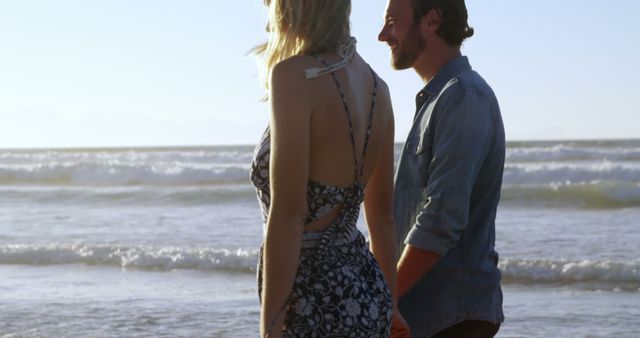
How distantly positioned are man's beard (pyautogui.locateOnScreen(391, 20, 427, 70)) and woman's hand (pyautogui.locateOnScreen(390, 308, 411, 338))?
24.9 inches

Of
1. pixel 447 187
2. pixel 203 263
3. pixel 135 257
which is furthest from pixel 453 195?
pixel 135 257

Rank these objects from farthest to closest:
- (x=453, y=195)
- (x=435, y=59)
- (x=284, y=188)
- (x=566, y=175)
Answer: (x=566, y=175), (x=435, y=59), (x=453, y=195), (x=284, y=188)

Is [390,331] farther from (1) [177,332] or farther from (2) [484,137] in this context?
(1) [177,332]

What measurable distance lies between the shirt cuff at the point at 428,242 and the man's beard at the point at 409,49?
44cm

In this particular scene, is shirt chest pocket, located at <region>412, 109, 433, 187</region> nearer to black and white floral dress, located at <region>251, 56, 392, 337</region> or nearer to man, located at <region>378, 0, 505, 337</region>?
man, located at <region>378, 0, 505, 337</region>

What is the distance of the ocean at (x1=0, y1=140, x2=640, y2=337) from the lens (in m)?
7.49

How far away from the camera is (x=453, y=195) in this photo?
253cm

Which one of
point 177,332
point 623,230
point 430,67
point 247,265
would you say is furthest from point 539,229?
point 430,67

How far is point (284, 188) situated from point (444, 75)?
2.46ft

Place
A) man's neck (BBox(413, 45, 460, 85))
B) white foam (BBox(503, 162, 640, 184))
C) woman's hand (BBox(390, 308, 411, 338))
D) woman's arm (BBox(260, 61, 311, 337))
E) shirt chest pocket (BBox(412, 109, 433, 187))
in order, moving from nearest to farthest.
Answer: woman's arm (BBox(260, 61, 311, 337)) → woman's hand (BBox(390, 308, 411, 338)) → shirt chest pocket (BBox(412, 109, 433, 187)) → man's neck (BBox(413, 45, 460, 85)) → white foam (BBox(503, 162, 640, 184))

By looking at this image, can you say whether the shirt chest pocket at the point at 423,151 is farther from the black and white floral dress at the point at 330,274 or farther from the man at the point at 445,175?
the black and white floral dress at the point at 330,274

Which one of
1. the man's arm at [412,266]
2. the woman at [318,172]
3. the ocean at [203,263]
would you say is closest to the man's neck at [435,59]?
the woman at [318,172]

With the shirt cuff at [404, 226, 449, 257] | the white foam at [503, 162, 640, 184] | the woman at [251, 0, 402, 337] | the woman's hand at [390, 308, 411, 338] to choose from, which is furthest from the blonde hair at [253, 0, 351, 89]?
the white foam at [503, 162, 640, 184]

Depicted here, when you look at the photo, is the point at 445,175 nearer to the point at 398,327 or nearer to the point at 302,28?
the point at 398,327
